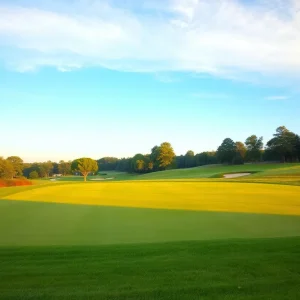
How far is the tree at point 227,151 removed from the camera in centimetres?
7606

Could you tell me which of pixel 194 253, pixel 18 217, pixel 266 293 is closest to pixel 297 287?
pixel 266 293

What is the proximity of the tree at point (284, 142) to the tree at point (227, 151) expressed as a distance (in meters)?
9.56

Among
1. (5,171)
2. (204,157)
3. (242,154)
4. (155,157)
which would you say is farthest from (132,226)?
(204,157)

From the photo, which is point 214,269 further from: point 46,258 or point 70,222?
point 70,222

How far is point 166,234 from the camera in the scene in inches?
323

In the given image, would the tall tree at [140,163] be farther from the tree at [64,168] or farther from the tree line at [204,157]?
the tree at [64,168]

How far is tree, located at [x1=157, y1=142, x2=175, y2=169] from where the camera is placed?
83938 millimetres

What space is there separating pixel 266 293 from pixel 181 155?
104 metres

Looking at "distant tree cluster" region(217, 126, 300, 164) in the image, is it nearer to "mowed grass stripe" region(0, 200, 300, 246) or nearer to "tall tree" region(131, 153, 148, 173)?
"tall tree" region(131, 153, 148, 173)

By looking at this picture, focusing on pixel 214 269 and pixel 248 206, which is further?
pixel 248 206

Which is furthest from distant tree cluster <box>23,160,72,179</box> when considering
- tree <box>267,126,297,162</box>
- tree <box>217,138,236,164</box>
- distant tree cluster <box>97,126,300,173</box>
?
tree <box>267,126,297,162</box>

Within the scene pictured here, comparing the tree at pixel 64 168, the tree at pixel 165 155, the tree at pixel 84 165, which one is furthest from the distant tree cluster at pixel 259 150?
the tree at pixel 64 168

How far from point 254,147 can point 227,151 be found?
667 centimetres

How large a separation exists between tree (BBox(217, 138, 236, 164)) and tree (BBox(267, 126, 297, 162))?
9.56m
